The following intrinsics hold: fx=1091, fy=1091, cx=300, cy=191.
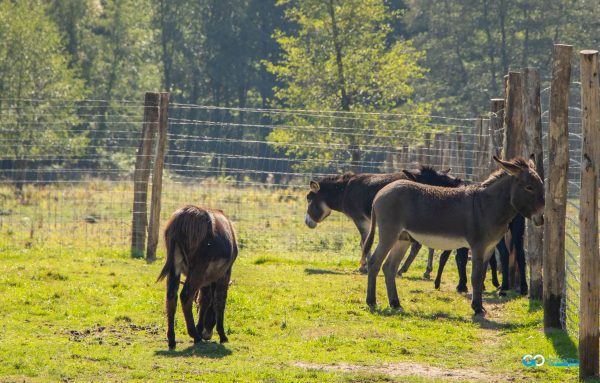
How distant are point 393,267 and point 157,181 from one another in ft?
18.9

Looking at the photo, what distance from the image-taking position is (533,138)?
48.0 feet

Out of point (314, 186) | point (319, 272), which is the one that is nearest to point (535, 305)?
point (319, 272)

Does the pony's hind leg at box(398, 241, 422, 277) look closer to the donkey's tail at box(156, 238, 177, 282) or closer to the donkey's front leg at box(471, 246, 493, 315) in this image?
the donkey's front leg at box(471, 246, 493, 315)

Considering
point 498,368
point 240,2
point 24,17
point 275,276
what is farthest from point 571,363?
point 240,2

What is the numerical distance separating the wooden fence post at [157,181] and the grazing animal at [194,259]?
24.0 feet

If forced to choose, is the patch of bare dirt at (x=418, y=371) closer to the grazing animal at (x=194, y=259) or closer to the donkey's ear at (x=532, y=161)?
the grazing animal at (x=194, y=259)

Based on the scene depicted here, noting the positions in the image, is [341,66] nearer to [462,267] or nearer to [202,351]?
[462,267]

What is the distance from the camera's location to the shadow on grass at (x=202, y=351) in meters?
11.0

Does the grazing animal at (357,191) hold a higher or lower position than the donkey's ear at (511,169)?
lower

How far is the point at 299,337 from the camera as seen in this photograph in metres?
12.3

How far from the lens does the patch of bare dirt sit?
10.2 metres

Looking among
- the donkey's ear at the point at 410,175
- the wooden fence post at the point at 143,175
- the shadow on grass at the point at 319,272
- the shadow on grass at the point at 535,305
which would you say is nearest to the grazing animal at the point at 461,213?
the shadow on grass at the point at 535,305

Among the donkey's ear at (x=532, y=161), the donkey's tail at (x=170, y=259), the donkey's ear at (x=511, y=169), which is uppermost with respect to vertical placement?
the donkey's ear at (x=532, y=161)

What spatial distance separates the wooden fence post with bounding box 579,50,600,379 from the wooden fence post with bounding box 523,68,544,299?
14.4 ft
